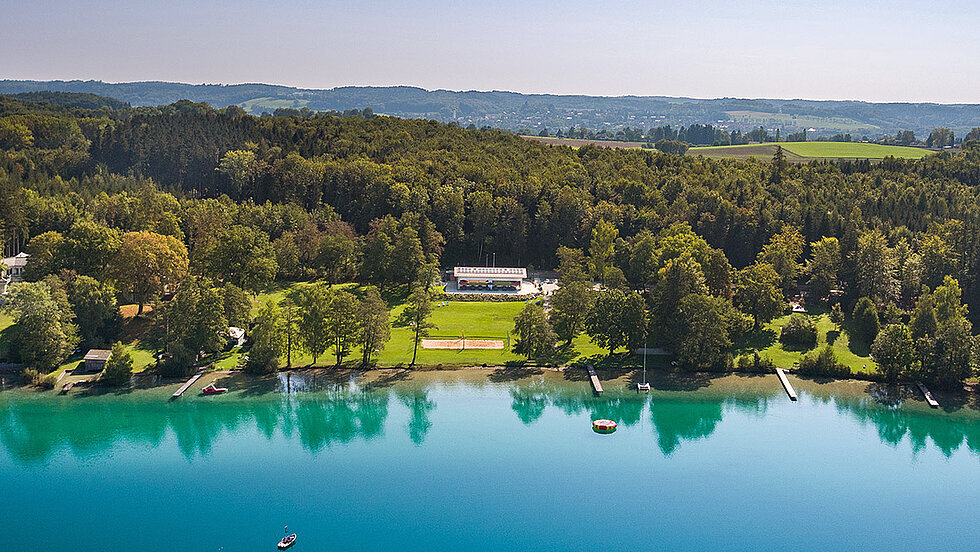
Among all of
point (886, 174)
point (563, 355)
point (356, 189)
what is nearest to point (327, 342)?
point (563, 355)

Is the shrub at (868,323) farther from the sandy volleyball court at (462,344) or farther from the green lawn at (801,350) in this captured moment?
the sandy volleyball court at (462,344)

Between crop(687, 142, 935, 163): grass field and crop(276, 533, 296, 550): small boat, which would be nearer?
crop(276, 533, 296, 550): small boat

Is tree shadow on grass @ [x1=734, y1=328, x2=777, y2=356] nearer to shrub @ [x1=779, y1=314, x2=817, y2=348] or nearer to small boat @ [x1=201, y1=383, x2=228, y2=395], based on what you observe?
shrub @ [x1=779, y1=314, x2=817, y2=348]

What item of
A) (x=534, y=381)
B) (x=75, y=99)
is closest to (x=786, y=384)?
(x=534, y=381)

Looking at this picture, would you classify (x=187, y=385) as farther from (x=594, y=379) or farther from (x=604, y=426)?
(x=604, y=426)

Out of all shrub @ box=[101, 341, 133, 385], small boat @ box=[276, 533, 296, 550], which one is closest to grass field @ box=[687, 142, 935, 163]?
shrub @ box=[101, 341, 133, 385]

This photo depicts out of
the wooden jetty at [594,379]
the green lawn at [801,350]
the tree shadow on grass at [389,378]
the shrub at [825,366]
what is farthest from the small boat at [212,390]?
the shrub at [825,366]
